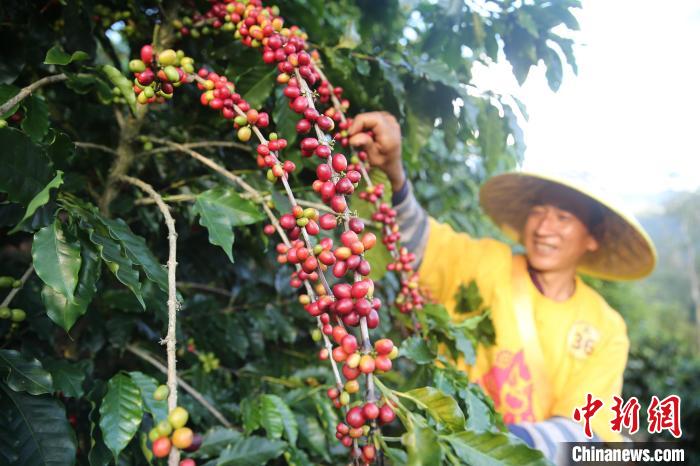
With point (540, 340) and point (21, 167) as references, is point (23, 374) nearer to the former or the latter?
point (21, 167)

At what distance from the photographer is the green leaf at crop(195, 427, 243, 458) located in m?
0.98

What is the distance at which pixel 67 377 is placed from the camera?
92 cm

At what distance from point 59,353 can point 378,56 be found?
4.06 ft

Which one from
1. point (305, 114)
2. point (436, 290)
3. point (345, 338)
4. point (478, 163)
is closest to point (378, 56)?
point (305, 114)

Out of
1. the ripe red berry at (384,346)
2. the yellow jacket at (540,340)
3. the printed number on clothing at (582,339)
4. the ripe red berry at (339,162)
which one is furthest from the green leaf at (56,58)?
the printed number on clothing at (582,339)

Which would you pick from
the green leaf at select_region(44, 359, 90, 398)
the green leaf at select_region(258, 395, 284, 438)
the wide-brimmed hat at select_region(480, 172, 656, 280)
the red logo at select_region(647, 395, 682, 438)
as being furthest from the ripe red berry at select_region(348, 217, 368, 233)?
the red logo at select_region(647, 395, 682, 438)

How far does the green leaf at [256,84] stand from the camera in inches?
47.5

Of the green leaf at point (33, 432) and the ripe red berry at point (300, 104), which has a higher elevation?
the ripe red berry at point (300, 104)

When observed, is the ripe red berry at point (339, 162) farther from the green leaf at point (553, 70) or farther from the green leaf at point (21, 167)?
the green leaf at point (553, 70)

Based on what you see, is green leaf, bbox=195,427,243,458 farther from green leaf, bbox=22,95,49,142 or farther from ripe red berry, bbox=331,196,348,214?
green leaf, bbox=22,95,49,142

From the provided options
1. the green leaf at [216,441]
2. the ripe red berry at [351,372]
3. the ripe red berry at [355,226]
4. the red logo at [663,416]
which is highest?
the ripe red berry at [355,226]

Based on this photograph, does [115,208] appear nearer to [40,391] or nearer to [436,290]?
[40,391]

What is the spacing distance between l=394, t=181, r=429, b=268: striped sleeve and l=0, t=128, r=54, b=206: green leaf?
1.27 metres

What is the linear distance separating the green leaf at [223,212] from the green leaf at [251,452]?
0.38 m
